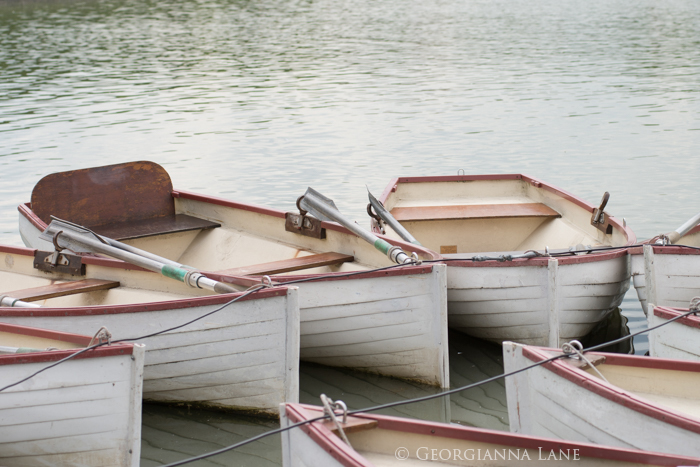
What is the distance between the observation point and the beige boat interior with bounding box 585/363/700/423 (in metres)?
4.29

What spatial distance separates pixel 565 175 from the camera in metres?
12.8

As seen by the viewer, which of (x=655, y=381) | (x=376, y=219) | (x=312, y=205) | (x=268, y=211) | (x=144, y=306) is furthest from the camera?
(x=268, y=211)

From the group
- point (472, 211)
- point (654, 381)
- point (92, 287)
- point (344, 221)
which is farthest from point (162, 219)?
point (654, 381)

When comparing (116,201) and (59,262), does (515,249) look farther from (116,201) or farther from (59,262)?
(59,262)

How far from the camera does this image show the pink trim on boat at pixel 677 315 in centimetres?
475

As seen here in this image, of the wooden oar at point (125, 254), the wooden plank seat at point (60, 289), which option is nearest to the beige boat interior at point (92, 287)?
the wooden plank seat at point (60, 289)

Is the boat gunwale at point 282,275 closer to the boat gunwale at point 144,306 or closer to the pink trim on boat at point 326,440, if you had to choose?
the boat gunwale at point 144,306

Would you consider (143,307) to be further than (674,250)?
No

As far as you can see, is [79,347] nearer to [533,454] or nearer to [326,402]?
[326,402]

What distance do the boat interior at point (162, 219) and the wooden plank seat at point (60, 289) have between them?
126cm

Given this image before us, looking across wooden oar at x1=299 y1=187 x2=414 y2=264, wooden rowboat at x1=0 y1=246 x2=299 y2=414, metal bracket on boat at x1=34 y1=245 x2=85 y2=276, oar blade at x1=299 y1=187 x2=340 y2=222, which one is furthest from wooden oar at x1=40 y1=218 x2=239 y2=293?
oar blade at x1=299 y1=187 x2=340 y2=222

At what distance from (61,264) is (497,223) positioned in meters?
3.99

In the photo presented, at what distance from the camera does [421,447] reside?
3697 mm

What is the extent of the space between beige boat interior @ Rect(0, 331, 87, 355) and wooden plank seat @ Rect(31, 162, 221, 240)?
260 centimetres
